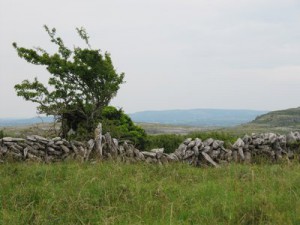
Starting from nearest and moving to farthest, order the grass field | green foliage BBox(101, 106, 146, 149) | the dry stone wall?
the grass field
the dry stone wall
green foliage BBox(101, 106, 146, 149)

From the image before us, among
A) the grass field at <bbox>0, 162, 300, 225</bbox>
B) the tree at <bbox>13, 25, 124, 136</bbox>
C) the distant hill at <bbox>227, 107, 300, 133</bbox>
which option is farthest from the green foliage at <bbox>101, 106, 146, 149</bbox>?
the distant hill at <bbox>227, 107, 300, 133</bbox>

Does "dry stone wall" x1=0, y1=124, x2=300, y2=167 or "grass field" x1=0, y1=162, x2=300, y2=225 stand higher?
"dry stone wall" x1=0, y1=124, x2=300, y2=167

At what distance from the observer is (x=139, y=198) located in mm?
7668

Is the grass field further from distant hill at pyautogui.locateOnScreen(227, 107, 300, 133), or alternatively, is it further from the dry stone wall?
distant hill at pyautogui.locateOnScreen(227, 107, 300, 133)

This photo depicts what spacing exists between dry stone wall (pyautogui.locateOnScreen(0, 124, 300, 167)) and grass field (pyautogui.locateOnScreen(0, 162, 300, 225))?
2833 mm

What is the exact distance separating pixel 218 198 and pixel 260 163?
7102 millimetres

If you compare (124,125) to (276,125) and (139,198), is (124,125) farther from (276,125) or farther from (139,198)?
(276,125)

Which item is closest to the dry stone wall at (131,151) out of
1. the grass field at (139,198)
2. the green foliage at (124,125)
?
the grass field at (139,198)

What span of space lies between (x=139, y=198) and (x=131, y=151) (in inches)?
237

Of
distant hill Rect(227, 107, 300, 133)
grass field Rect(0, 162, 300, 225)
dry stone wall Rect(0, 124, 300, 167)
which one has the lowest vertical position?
distant hill Rect(227, 107, 300, 133)

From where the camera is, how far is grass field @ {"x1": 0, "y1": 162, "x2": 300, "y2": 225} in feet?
21.4

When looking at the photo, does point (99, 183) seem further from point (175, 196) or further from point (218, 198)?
point (218, 198)

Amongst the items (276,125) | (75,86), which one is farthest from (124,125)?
(276,125)

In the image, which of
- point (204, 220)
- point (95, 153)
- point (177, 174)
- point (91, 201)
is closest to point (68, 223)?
point (91, 201)
